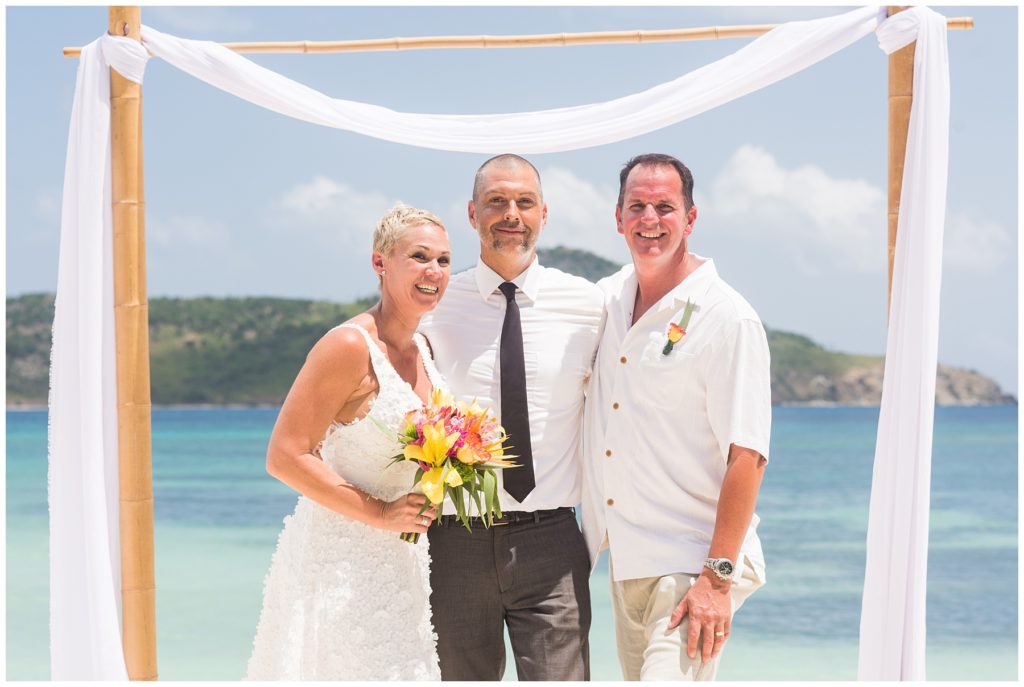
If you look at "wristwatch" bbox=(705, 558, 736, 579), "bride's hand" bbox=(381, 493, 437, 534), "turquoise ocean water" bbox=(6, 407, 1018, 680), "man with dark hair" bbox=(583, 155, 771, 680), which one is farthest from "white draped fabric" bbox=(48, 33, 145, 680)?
"turquoise ocean water" bbox=(6, 407, 1018, 680)

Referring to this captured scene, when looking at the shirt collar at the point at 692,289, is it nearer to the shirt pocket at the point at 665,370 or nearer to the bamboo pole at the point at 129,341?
the shirt pocket at the point at 665,370

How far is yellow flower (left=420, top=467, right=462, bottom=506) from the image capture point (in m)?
3.50

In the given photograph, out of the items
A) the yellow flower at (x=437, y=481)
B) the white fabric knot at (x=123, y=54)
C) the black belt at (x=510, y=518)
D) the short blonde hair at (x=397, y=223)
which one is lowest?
the black belt at (x=510, y=518)

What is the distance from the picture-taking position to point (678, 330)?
3.83m

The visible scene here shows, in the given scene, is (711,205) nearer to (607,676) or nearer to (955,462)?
(955,462)

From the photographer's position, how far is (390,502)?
367 cm

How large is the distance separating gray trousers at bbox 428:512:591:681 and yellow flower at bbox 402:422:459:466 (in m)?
0.57

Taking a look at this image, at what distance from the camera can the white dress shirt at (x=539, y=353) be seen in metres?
4.07

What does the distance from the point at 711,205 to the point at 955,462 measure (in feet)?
57.3

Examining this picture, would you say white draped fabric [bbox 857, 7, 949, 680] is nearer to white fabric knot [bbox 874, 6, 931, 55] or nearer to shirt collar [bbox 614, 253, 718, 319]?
white fabric knot [bbox 874, 6, 931, 55]

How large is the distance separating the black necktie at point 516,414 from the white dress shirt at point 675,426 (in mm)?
285

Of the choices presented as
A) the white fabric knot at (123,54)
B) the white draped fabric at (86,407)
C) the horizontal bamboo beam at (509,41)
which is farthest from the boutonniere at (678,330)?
the white fabric knot at (123,54)

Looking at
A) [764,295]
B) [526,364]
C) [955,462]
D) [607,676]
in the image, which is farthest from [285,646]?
[764,295]

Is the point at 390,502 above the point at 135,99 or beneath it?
beneath
